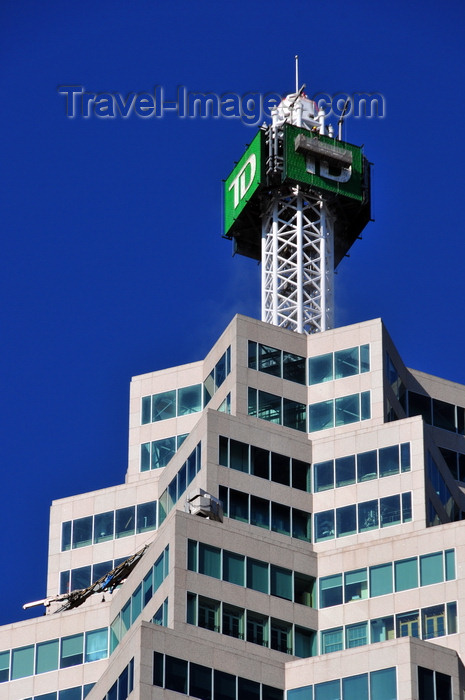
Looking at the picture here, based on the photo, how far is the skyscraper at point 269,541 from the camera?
110375 mm

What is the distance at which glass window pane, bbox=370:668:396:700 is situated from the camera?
351 feet

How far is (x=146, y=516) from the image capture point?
436ft

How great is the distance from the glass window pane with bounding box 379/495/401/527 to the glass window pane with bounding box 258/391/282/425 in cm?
823

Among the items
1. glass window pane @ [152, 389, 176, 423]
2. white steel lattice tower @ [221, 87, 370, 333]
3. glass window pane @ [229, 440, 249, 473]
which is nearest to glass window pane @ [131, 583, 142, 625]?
glass window pane @ [229, 440, 249, 473]

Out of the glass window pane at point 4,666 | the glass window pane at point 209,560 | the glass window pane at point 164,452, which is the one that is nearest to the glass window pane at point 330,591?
the glass window pane at point 209,560

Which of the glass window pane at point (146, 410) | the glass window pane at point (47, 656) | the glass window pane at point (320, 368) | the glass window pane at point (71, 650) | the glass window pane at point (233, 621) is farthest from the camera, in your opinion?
the glass window pane at point (146, 410)

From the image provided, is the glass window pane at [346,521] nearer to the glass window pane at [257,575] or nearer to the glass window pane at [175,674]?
the glass window pane at [257,575]

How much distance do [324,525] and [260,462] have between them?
4821 millimetres

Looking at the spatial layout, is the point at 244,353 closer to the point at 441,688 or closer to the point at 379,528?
the point at 379,528

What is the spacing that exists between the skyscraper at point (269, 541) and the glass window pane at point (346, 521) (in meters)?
0.14

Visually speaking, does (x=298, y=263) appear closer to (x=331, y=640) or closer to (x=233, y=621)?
(x=331, y=640)

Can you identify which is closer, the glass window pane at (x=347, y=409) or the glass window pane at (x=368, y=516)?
the glass window pane at (x=368, y=516)

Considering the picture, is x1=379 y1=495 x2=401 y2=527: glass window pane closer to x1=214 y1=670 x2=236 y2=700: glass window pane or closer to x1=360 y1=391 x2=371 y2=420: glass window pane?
x1=360 y1=391 x2=371 y2=420: glass window pane

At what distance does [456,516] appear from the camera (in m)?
128
